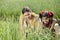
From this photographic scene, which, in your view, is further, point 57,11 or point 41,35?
point 57,11

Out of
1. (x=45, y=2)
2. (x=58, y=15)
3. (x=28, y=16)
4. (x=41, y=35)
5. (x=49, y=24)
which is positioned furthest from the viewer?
(x=45, y=2)

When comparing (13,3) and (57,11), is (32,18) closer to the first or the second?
(57,11)

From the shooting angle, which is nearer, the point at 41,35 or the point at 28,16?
the point at 41,35

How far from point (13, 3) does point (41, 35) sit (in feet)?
23.6

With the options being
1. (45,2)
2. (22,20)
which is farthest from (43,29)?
(45,2)

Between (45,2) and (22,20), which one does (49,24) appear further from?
(45,2)

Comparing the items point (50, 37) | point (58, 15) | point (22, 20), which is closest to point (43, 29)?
point (50, 37)

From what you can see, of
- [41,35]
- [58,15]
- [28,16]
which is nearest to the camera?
[41,35]

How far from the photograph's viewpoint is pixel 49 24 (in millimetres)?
3793

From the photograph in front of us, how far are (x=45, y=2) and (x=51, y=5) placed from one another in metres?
0.31

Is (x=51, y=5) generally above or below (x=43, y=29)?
below

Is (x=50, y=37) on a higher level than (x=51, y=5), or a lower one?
higher

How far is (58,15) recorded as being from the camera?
9352mm

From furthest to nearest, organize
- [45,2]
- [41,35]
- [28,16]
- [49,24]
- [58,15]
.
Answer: [45,2], [58,15], [28,16], [49,24], [41,35]
